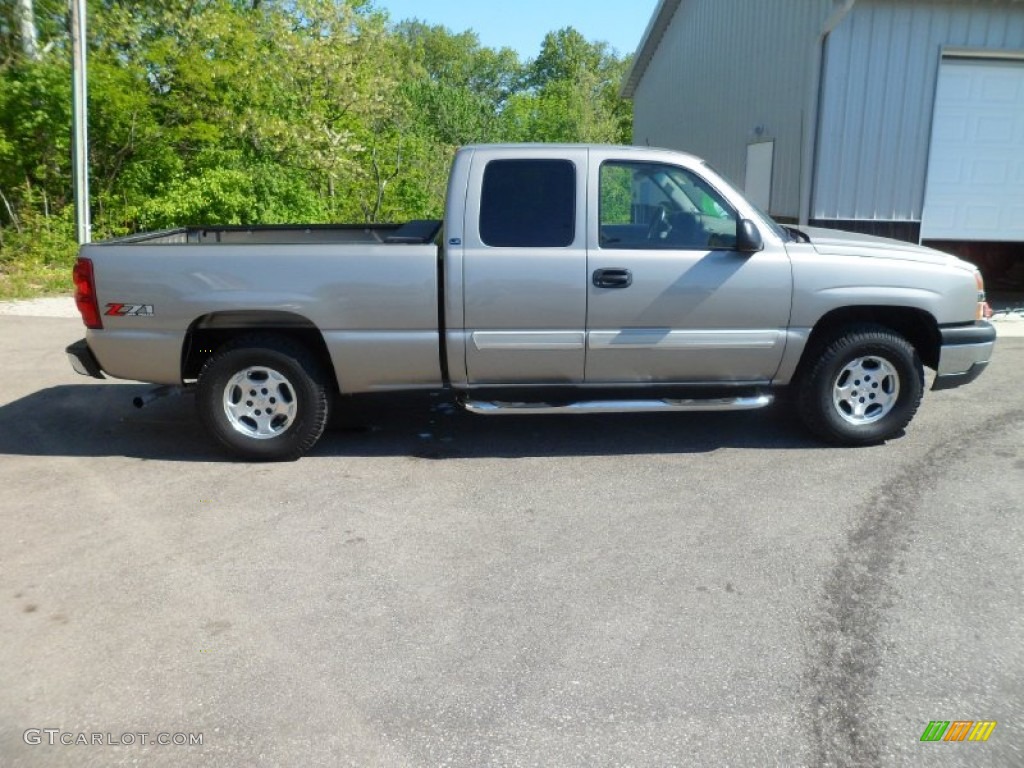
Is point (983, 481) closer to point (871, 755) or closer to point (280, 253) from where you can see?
point (871, 755)

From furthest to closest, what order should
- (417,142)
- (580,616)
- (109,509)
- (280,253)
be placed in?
(417,142)
(280,253)
(109,509)
(580,616)

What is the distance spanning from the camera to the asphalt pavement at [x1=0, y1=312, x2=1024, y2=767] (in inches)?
120

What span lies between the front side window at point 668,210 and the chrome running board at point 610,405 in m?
0.98

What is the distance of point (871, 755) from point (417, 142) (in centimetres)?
1785

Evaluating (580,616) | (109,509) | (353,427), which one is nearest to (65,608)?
(109,509)

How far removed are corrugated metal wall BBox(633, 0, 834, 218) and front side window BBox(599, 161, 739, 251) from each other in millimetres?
6991

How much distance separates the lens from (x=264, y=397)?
19.0ft

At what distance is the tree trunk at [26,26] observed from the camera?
15625 millimetres

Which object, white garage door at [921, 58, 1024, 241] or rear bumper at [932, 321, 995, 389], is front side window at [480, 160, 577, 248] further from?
white garage door at [921, 58, 1024, 241]

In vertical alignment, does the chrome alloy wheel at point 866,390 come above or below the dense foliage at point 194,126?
below

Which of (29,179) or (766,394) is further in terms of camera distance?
(29,179)

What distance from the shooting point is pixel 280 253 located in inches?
216

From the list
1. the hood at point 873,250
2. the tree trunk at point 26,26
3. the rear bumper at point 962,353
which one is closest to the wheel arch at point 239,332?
the hood at point 873,250

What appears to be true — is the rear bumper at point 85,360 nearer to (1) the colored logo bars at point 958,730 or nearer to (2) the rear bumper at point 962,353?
(1) the colored logo bars at point 958,730
